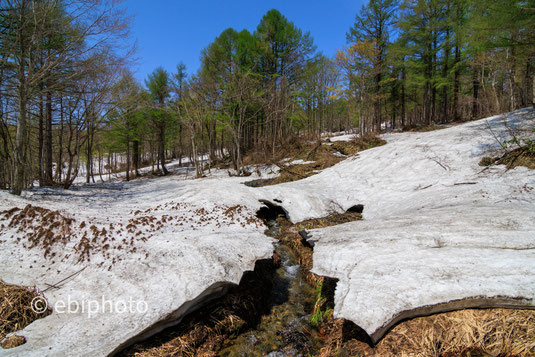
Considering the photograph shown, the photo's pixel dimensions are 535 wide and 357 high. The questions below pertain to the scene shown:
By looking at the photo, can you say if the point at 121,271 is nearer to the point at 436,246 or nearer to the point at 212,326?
the point at 212,326

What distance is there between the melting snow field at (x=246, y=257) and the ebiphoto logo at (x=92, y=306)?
34 millimetres

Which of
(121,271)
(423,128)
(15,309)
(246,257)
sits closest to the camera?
(15,309)

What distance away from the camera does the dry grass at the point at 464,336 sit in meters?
1.85

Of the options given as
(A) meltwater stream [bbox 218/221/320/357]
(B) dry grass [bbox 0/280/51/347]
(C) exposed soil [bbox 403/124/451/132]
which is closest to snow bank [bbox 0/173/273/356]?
(B) dry grass [bbox 0/280/51/347]

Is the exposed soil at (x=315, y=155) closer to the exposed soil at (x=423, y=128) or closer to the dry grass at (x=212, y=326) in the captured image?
the exposed soil at (x=423, y=128)

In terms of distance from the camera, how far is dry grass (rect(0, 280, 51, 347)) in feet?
8.27

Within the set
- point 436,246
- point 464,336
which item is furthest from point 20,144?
point 436,246

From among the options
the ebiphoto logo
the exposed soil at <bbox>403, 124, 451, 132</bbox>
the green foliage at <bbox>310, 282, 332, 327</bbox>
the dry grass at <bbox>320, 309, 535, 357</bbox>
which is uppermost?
the exposed soil at <bbox>403, 124, 451, 132</bbox>

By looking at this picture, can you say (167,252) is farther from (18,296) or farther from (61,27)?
(61,27)

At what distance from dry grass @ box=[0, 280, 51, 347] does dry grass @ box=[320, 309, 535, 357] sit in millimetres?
3845

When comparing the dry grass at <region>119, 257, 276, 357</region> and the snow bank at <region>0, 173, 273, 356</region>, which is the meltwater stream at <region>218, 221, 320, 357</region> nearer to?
the dry grass at <region>119, 257, 276, 357</region>

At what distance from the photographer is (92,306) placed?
274 cm

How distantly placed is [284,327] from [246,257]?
127 centimetres

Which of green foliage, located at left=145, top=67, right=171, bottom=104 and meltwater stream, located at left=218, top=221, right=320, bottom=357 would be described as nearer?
meltwater stream, located at left=218, top=221, right=320, bottom=357
